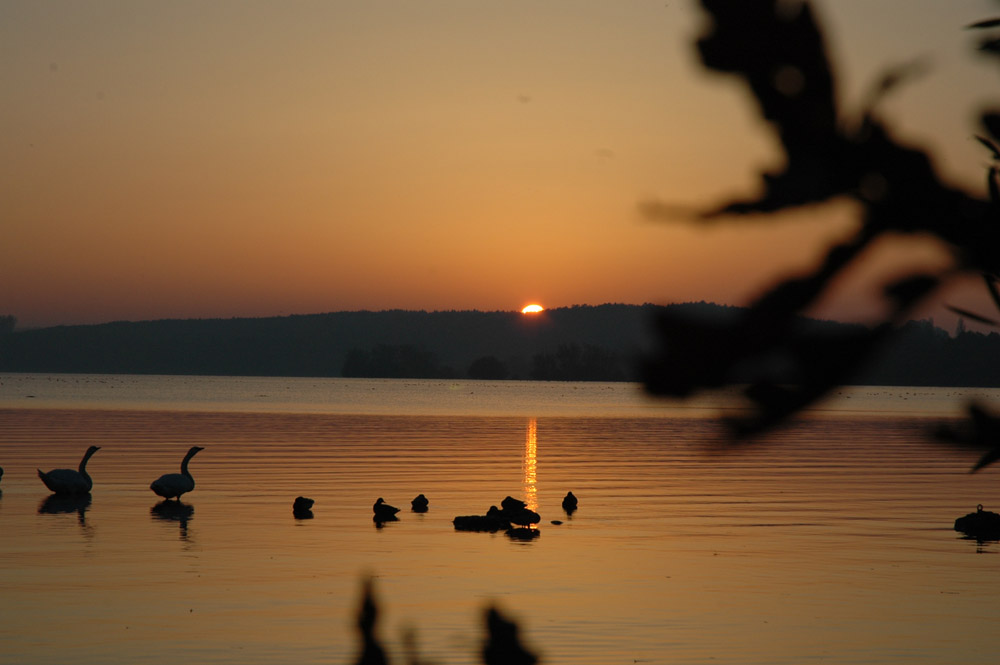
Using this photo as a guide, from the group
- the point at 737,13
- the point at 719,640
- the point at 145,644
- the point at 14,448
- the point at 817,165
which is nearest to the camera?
the point at 737,13

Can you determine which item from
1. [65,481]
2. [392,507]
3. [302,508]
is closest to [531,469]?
[392,507]

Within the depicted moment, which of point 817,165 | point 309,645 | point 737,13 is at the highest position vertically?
point 737,13

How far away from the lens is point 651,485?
42.1 m

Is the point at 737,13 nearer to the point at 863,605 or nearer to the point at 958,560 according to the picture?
the point at 863,605

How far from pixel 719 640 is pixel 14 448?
43.2 metres

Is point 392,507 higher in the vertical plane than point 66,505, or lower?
higher

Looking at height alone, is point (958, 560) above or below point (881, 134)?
below

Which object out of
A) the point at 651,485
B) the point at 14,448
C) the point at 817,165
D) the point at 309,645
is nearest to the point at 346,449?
the point at 14,448

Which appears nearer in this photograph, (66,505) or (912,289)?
(912,289)

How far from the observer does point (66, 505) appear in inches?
1304

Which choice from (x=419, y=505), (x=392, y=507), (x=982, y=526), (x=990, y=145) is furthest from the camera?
(x=419, y=505)

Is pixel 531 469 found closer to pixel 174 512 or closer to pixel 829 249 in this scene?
pixel 174 512

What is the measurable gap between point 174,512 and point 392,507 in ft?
19.9

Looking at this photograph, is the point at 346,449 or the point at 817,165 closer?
the point at 817,165
